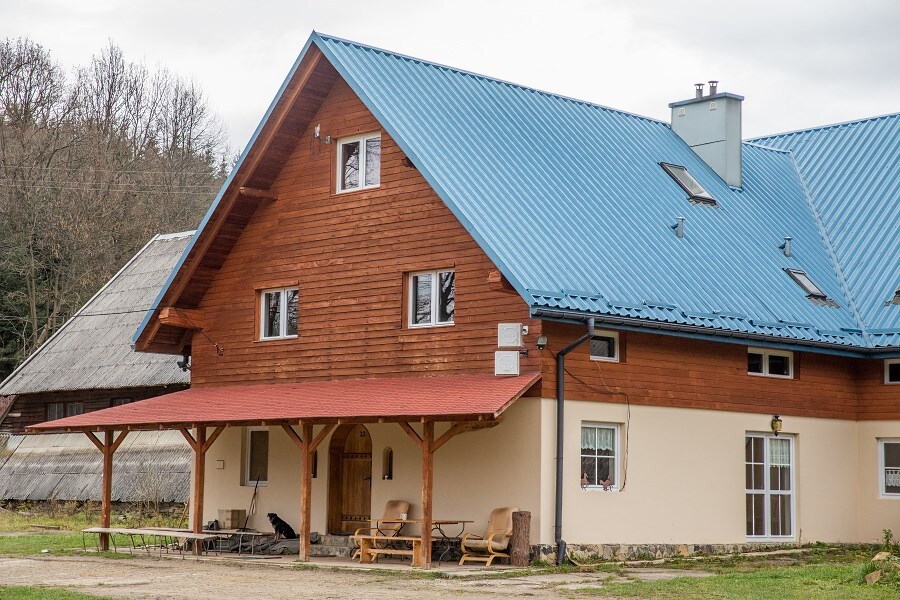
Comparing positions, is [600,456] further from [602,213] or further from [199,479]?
[199,479]

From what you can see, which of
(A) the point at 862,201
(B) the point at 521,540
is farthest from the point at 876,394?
(B) the point at 521,540

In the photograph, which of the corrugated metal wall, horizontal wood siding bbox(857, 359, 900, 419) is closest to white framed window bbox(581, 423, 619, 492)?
horizontal wood siding bbox(857, 359, 900, 419)

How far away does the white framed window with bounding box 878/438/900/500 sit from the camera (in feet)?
79.4

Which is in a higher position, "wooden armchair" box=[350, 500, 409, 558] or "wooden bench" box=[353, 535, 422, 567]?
"wooden armchair" box=[350, 500, 409, 558]

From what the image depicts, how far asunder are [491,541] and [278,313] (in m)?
6.90

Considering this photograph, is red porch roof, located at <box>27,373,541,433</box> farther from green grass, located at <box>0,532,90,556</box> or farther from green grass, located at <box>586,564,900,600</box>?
green grass, located at <box>586,564,900,600</box>

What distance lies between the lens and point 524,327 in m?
19.9

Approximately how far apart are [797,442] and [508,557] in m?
6.55

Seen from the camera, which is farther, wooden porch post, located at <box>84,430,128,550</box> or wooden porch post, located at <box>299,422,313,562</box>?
wooden porch post, located at <box>84,430,128,550</box>

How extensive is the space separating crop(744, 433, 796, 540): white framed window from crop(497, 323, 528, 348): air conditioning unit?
203 inches

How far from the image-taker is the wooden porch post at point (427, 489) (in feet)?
61.9

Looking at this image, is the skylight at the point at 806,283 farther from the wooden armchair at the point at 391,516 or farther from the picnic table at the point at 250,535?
the picnic table at the point at 250,535

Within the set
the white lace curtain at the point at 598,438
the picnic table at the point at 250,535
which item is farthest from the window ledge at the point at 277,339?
the white lace curtain at the point at 598,438

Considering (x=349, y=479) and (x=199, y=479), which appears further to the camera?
(x=349, y=479)
